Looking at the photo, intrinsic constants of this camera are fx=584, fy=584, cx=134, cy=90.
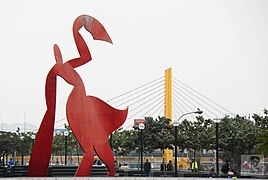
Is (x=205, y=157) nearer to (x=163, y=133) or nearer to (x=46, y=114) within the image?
(x=163, y=133)

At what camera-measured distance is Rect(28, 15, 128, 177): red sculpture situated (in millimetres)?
23703

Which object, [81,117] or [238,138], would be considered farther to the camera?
[238,138]

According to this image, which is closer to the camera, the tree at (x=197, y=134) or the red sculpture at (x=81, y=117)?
the red sculpture at (x=81, y=117)

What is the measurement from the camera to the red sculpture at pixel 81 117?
23.7 m

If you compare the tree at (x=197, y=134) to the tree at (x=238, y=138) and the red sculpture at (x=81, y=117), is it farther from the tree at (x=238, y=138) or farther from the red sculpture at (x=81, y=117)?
the red sculpture at (x=81, y=117)

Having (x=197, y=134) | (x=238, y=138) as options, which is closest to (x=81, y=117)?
(x=238, y=138)

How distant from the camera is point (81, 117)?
79.9 feet

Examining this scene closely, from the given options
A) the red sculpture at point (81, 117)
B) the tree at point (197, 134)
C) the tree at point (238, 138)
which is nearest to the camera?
the red sculpture at point (81, 117)

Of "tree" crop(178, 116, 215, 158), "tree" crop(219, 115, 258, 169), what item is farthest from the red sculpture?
"tree" crop(178, 116, 215, 158)

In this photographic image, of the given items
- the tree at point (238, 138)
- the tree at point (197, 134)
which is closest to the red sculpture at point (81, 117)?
the tree at point (238, 138)

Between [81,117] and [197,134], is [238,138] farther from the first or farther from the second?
[81,117]

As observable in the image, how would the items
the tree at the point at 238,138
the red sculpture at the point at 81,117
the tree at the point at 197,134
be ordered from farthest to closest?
the tree at the point at 197,134 → the tree at the point at 238,138 → the red sculpture at the point at 81,117

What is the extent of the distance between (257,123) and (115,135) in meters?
17.9

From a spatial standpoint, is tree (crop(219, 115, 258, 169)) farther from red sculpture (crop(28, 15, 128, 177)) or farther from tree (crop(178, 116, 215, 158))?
red sculpture (crop(28, 15, 128, 177))
